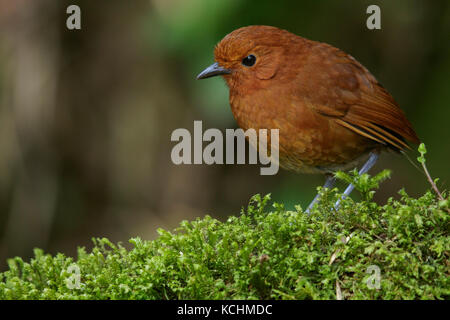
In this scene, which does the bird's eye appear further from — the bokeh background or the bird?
the bokeh background

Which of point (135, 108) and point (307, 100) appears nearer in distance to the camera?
point (307, 100)

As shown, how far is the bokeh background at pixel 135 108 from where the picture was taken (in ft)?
13.5

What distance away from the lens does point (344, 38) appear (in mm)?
4398

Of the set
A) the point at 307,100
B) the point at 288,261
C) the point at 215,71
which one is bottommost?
the point at 288,261

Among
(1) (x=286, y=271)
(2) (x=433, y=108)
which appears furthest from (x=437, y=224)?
(2) (x=433, y=108)

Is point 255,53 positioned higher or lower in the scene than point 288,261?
higher

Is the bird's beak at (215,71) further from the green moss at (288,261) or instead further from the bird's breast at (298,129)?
the green moss at (288,261)

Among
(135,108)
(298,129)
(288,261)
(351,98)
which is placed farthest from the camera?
(135,108)

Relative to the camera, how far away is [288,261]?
1.77 metres

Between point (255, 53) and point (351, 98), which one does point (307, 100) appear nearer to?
point (351, 98)

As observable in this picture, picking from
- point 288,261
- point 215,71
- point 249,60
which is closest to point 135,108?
point 215,71

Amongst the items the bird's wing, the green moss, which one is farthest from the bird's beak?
the green moss
